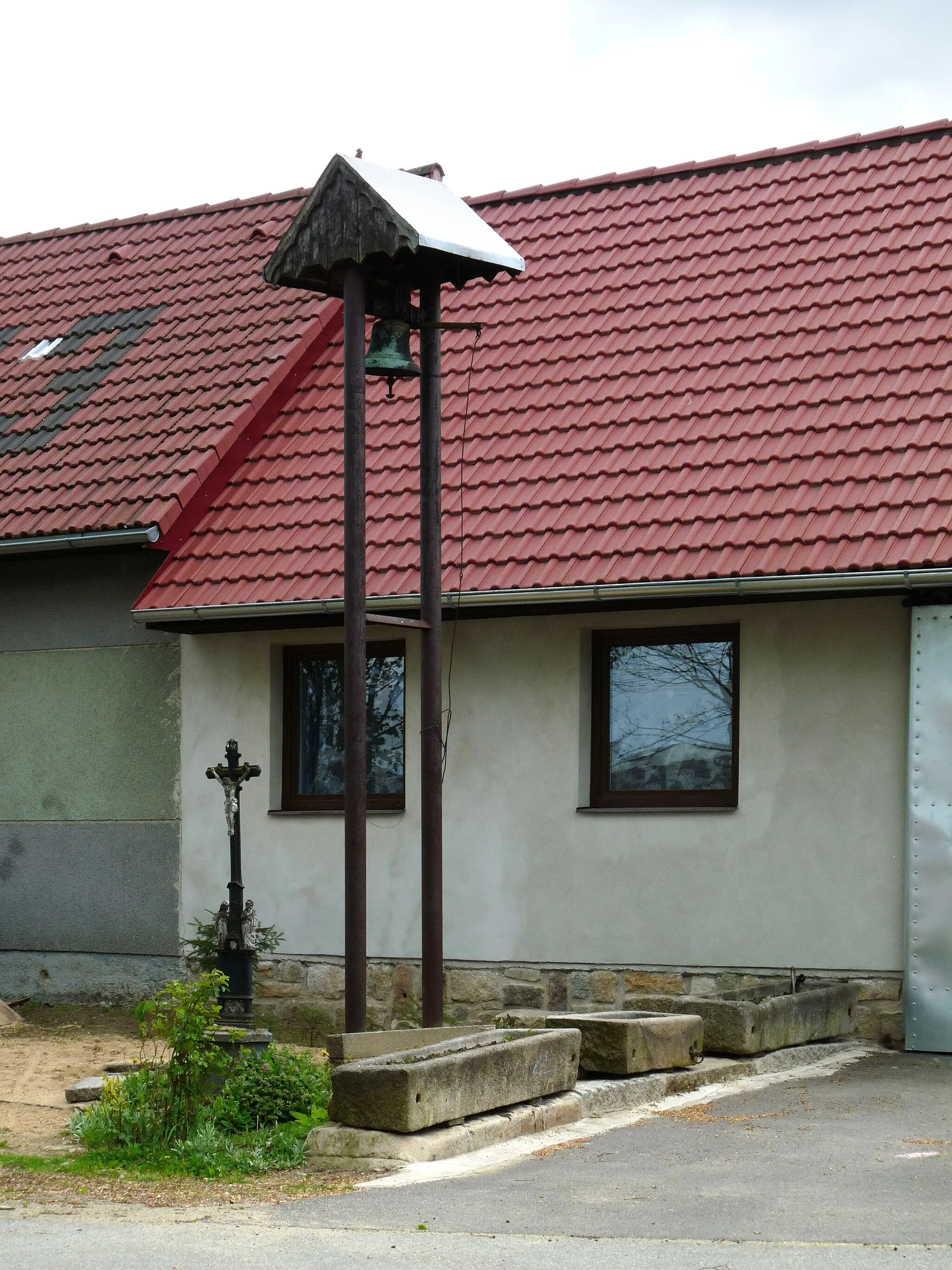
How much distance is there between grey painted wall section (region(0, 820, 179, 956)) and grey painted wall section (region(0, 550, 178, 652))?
132cm

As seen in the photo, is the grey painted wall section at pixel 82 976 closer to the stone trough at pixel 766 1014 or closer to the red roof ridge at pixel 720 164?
the stone trough at pixel 766 1014

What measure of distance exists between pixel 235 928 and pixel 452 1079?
2.05 metres

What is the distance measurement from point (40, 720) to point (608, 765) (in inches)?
171

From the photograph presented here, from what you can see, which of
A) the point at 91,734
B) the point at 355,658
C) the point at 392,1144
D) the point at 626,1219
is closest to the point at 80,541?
the point at 91,734

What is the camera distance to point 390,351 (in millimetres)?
8453

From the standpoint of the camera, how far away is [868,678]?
992 centimetres

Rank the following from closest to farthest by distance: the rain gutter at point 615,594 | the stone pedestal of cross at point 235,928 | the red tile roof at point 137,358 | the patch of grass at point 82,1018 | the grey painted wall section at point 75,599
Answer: the stone pedestal of cross at point 235,928
the rain gutter at point 615,594
the patch of grass at point 82,1018
the red tile roof at point 137,358
the grey painted wall section at point 75,599

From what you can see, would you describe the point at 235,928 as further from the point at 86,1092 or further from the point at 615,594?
the point at 615,594

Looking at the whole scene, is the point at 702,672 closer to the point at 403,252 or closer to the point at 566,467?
the point at 566,467

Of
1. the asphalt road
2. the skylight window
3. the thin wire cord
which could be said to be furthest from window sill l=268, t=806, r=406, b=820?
the skylight window

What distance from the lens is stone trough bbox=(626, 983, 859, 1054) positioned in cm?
883

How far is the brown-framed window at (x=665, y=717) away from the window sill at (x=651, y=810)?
5 centimetres

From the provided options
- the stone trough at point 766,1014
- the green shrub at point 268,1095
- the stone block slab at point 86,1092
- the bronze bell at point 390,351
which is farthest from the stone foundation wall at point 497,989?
the bronze bell at point 390,351

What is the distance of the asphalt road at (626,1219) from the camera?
5.12 metres
